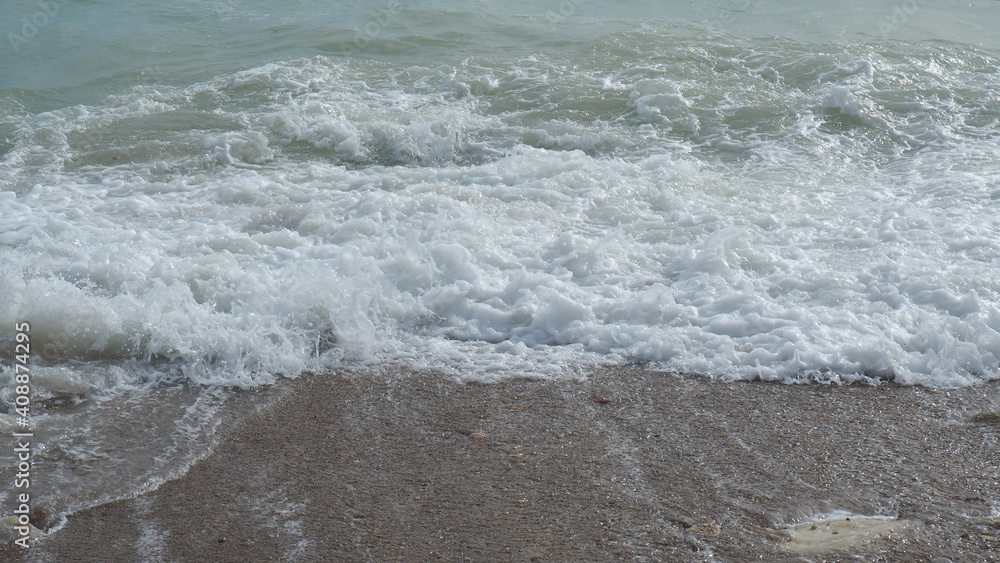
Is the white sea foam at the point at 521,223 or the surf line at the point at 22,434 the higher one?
the white sea foam at the point at 521,223

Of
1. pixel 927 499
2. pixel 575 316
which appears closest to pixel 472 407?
pixel 575 316

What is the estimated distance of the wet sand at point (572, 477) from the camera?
322 cm

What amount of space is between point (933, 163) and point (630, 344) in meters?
4.83

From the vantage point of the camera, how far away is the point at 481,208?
6.82 metres

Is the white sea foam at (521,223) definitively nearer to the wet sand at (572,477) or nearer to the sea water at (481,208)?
the sea water at (481,208)

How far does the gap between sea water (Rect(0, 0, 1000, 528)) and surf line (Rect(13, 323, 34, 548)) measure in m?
0.06

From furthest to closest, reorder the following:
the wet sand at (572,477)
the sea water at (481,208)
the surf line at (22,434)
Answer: the sea water at (481,208) < the surf line at (22,434) < the wet sand at (572,477)

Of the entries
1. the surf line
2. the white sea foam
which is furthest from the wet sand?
the white sea foam

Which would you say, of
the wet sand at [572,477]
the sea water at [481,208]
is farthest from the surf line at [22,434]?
the wet sand at [572,477]

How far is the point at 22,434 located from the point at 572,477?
2.85 metres

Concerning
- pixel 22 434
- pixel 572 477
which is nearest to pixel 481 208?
pixel 572 477

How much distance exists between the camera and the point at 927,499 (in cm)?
348

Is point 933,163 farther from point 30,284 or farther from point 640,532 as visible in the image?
point 30,284

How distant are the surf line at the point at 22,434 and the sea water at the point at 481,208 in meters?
0.06
